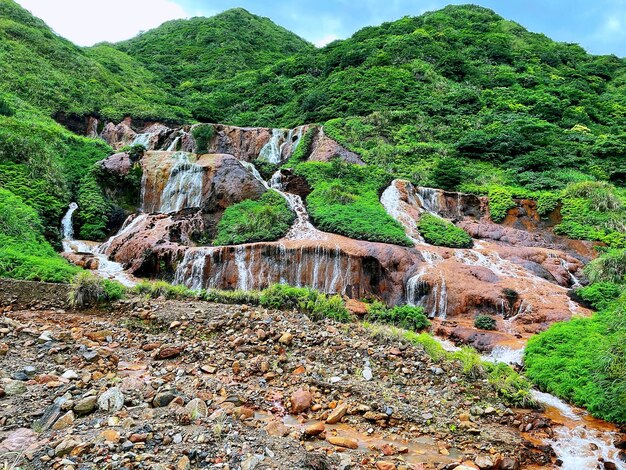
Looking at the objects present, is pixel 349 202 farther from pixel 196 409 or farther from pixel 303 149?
pixel 196 409

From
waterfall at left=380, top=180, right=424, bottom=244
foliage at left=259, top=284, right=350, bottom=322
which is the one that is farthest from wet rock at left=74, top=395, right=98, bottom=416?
waterfall at left=380, top=180, right=424, bottom=244

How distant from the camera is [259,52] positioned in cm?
6806

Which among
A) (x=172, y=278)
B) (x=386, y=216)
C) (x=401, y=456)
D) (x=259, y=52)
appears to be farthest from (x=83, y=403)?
(x=259, y=52)

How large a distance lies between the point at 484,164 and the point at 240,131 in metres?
20.6

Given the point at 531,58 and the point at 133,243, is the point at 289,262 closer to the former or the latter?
the point at 133,243

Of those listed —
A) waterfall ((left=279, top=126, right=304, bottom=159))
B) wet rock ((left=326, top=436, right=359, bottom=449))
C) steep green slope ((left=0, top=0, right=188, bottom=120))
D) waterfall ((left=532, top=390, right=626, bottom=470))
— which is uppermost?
steep green slope ((left=0, top=0, right=188, bottom=120))

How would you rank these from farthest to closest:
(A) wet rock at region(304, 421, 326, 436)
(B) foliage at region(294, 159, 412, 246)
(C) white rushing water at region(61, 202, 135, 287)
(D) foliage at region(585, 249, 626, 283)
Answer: (B) foliage at region(294, 159, 412, 246) < (D) foliage at region(585, 249, 626, 283) < (C) white rushing water at region(61, 202, 135, 287) < (A) wet rock at region(304, 421, 326, 436)

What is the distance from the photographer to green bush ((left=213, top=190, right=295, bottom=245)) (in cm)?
1905

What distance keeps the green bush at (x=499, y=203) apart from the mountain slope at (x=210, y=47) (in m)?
43.2

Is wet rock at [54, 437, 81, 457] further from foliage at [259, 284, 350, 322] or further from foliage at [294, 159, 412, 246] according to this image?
foliage at [294, 159, 412, 246]

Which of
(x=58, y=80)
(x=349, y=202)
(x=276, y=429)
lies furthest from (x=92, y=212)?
(x=58, y=80)

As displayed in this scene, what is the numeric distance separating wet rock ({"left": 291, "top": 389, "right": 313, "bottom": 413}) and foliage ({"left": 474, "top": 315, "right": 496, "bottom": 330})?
9430 millimetres

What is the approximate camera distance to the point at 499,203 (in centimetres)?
2455

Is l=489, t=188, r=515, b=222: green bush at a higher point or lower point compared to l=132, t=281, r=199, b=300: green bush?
higher
